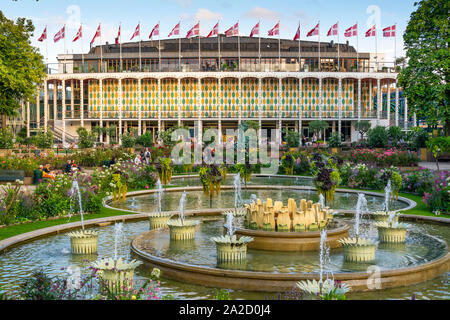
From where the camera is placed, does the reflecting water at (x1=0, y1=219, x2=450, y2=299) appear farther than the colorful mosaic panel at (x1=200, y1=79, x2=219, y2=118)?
No

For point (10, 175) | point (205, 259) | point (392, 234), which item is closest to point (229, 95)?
point (10, 175)

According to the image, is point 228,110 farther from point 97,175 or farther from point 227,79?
point 97,175

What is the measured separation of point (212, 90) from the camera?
6456 centimetres

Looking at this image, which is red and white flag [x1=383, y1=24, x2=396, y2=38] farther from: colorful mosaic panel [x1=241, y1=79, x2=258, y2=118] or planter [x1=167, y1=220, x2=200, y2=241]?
planter [x1=167, y1=220, x2=200, y2=241]

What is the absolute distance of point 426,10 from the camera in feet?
96.7

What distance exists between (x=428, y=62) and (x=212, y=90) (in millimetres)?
38942

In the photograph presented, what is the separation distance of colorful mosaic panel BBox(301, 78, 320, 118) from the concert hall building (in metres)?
0.13

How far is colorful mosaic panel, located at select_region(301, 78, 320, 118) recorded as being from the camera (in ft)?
209

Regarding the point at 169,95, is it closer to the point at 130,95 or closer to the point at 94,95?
the point at 130,95

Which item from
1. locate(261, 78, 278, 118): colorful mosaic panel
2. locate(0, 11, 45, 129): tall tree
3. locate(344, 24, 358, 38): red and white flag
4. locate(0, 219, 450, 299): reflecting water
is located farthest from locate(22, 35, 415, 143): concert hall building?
locate(0, 219, 450, 299): reflecting water

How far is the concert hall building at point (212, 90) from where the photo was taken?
62062 millimetres

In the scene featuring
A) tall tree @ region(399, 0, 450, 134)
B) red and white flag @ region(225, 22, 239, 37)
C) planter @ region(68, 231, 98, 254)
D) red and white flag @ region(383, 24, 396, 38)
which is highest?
red and white flag @ region(225, 22, 239, 37)

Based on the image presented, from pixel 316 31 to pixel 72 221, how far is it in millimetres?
47166

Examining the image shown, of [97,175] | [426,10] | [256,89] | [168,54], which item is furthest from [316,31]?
[97,175]
